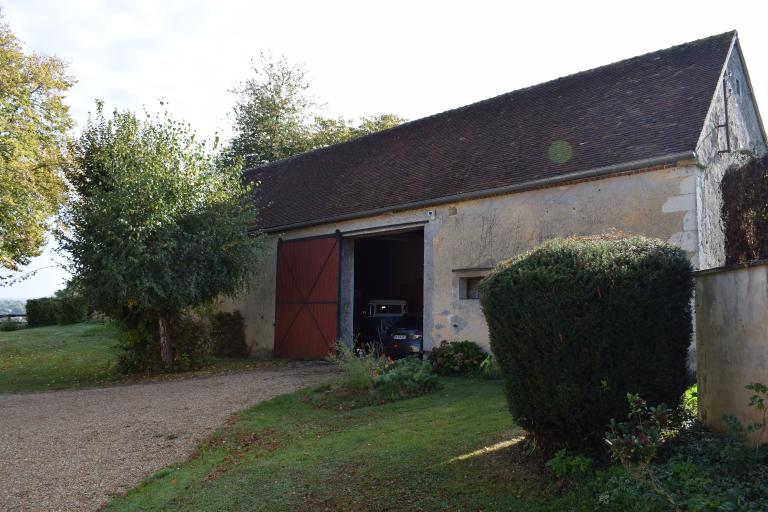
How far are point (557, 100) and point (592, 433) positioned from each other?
34.2 feet

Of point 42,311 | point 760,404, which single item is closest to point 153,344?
point 760,404

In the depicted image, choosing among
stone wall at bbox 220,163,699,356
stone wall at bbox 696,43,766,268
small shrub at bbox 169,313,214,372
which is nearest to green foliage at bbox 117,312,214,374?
small shrub at bbox 169,313,214,372

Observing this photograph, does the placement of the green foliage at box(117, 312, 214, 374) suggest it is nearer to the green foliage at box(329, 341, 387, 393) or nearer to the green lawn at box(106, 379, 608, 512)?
the green foliage at box(329, 341, 387, 393)

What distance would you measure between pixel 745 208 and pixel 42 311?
95.4 ft

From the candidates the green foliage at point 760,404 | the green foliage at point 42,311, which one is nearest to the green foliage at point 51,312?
the green foliage at point 42,311

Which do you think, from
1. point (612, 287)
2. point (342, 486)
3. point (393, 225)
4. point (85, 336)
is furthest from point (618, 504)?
point (85, 336)

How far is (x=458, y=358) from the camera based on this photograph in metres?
11.0

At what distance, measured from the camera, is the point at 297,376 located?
40.1 feet

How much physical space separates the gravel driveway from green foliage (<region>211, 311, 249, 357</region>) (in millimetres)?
4998

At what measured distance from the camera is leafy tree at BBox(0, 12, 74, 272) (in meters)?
16.4

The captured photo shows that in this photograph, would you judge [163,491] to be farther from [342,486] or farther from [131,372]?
[131,372]

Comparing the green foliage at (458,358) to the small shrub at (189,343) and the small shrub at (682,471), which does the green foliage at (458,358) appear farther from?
the small shrub at (682,471)

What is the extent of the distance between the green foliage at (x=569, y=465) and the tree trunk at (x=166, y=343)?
1144cm

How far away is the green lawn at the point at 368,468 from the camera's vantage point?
14.6 feet
